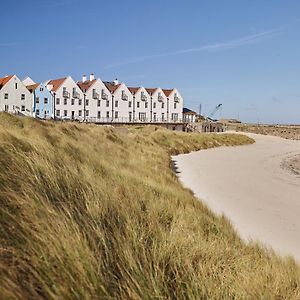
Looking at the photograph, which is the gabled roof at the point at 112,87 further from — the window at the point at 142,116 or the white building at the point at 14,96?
the white building at the point at 14,96

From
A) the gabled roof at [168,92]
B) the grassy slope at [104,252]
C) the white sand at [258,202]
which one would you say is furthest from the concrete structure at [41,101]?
the grassy slope at [104,252]

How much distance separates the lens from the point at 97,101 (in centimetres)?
7100

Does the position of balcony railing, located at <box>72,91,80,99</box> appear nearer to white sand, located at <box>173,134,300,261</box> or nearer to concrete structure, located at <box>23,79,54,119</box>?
concrete structure, located at <box>23,79,54,119</box>

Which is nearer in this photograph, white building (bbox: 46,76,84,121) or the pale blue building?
the pale blue building

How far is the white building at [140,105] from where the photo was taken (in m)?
75.8

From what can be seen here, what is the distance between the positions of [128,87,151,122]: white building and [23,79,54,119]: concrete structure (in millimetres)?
17179

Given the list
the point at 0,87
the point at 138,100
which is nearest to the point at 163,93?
the point at 138,100

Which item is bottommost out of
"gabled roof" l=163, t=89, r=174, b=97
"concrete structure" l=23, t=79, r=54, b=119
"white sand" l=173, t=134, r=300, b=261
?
"white sand" l=173, t=134, r=300, b=261

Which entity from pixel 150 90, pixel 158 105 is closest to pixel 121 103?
pixel 150 90

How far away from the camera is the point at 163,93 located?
261 ft

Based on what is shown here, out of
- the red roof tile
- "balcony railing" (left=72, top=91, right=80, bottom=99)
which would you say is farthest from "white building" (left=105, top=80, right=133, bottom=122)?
"balcony railing" (left=72, top=91, right=80, bottom=99)

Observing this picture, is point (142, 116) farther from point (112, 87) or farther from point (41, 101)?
point (41, 101)

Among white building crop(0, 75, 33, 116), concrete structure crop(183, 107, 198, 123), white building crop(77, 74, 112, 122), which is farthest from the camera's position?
concrete structure crop(183, 107, 198, 123)

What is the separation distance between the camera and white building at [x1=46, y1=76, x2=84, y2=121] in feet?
219
